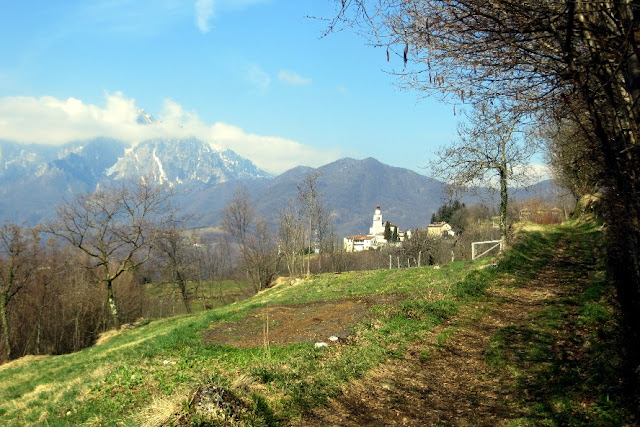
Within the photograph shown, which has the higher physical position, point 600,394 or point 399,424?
point 600,394

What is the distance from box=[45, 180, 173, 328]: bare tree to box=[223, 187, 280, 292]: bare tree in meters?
17.7

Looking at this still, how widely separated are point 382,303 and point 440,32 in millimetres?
9112

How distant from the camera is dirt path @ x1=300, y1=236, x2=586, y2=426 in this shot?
5785 mm

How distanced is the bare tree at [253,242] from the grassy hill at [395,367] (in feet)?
120

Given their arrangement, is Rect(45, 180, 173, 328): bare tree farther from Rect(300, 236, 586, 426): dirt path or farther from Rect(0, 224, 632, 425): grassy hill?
Rect(300, 236, 586, 426): dirt path

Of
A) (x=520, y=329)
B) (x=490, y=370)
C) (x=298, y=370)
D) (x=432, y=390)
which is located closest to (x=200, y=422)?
(x=298, y=370)

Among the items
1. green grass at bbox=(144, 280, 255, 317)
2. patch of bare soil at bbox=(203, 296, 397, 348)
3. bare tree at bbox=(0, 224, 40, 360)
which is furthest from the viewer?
green grass at bbox=(144, 280, 255, 317)

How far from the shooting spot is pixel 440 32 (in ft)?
17.1

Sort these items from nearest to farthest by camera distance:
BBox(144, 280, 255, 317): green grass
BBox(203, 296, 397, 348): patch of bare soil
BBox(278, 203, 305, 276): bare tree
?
1. BBox(203, 296, 397, 348): patch of bare soil
2. BBox(278, 203, 305, 276): bare tree
3. BBox(144, 280, 255, 317): green grass

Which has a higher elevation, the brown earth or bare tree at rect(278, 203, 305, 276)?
bare tree at rect(278, 203, 305, 276)

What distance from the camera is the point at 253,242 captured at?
180ft

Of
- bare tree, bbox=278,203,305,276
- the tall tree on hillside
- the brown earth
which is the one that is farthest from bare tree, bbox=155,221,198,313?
the tall tree on hillside

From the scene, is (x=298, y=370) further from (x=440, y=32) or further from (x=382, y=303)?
(x=382, y=303)

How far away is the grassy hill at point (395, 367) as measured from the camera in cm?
557
